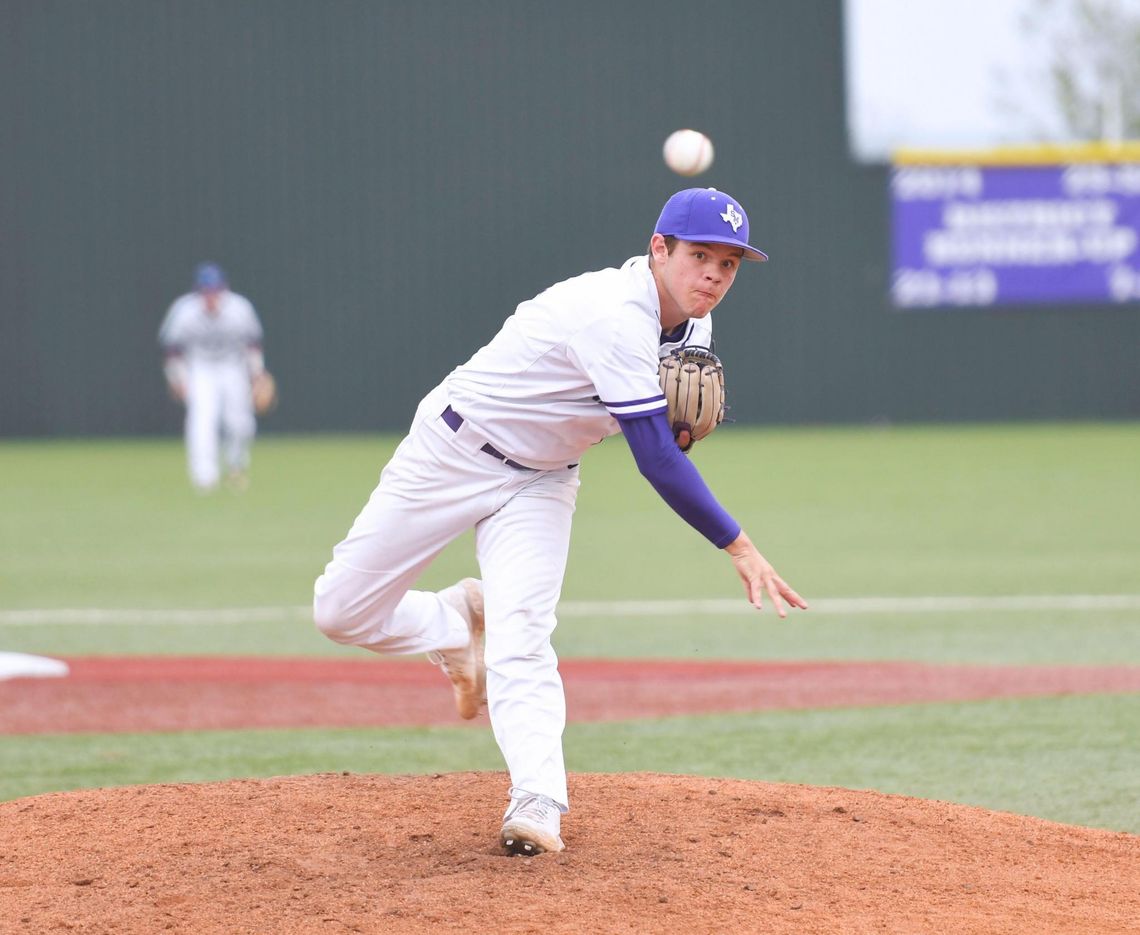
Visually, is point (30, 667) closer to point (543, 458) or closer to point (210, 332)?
point (543, 458)

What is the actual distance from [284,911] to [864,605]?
20.8 feet

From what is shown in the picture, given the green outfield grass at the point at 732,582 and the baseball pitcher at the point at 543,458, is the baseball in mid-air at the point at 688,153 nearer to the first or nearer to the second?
the green outfield grass at the point at 732,582

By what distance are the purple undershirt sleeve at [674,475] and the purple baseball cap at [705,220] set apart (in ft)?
1.55

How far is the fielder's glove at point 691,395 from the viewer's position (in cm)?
430

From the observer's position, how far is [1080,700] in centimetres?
683

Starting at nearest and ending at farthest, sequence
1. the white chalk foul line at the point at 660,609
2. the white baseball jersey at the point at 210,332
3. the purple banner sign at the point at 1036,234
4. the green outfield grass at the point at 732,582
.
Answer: the green outfield grass at the point at 732,582 < the white chalk foul line at the point at 660,609 < the white baseball jersey at the point at 210,332 < the purple banner sign at the point at 1036,234

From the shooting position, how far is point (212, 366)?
17.1m

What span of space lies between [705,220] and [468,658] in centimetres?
170

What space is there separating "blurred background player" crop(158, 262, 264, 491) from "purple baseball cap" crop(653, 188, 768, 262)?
509 inches

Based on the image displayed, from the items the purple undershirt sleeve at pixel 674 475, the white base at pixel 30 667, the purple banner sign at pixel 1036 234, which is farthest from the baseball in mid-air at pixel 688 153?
the purple banner sign at pixel 1036 234

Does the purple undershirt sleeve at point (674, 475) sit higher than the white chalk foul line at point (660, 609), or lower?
higher

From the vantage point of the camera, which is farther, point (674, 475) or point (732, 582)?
point (732, 582)

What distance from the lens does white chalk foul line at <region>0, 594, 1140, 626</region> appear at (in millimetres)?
9336

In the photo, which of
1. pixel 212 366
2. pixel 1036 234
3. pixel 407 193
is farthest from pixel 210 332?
pixel 1036 234
